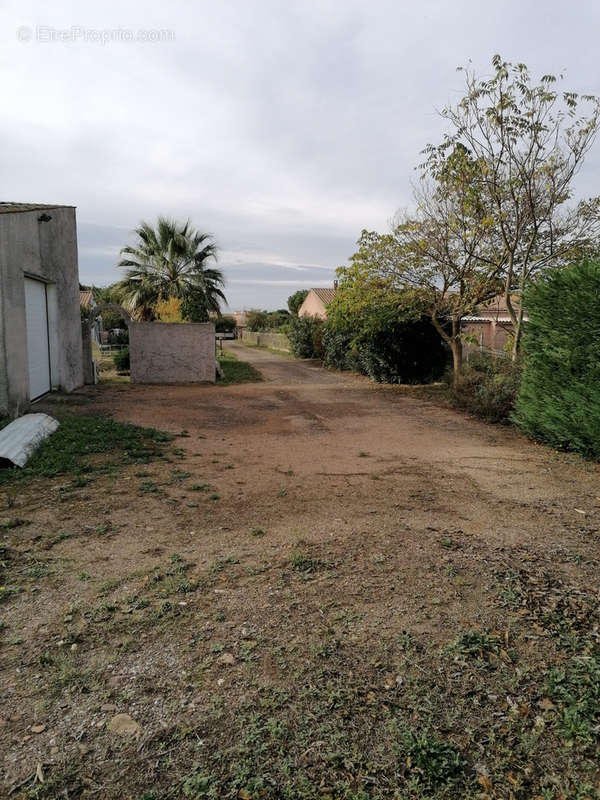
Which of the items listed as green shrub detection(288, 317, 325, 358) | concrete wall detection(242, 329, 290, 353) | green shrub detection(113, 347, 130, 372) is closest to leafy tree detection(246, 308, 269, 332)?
concrete wall detection(242, 329, 290, 353)

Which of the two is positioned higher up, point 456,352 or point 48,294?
point 48,294

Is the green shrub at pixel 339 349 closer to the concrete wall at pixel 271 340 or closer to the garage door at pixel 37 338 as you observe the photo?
the concrete wall at pixel 271 340

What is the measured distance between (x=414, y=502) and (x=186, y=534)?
7.39ft

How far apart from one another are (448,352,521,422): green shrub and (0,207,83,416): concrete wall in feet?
27.9

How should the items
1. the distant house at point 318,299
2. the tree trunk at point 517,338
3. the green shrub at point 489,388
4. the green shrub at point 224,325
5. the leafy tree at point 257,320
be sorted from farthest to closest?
the leafy tree at point 257,320 → the green shrub at point 224,325 → the distant house at point 318,299 → the tree trunk at point 517,338 → the green shrub at point 489,388

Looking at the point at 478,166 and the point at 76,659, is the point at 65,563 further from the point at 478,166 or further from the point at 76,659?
the point at 478,166

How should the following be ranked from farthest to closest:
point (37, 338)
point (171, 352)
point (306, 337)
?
point (306, 337) → point (171, 352) → point (37, 338)

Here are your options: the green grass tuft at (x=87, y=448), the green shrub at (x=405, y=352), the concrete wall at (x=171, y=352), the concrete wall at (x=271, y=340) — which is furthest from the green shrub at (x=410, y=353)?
the concrete wall at (x=271, y=340)

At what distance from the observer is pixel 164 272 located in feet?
83.0

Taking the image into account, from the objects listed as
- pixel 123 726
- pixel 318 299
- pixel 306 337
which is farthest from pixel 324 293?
pixel 123 726

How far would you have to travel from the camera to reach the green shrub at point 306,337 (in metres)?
27.1

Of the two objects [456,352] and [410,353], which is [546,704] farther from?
[410,353]

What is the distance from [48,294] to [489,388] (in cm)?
988

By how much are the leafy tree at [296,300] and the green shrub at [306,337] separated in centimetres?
2946
